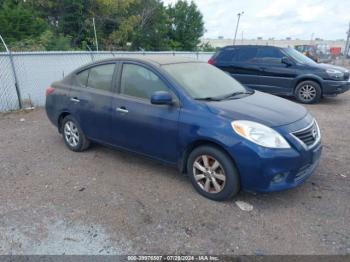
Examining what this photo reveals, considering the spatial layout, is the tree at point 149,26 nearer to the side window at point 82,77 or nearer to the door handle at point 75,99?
the side window at point 82,77

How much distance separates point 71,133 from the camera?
5.25m

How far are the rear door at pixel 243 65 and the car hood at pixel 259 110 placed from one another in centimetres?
572

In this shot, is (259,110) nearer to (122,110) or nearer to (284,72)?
(122,110)

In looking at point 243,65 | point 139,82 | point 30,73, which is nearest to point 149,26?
point 243,65

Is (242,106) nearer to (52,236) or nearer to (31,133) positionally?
(52,236)

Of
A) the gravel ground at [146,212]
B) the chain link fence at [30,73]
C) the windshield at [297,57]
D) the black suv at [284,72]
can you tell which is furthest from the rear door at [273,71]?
the gravel ground at [146,212]

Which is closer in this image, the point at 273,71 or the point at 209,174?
the point at 209,174

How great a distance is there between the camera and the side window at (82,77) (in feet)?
16.3

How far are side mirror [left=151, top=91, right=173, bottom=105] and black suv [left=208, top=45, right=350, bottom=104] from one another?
21.3 feet

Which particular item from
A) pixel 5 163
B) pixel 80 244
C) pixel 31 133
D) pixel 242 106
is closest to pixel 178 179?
pixel 242 106

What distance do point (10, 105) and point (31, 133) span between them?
253 centimetres

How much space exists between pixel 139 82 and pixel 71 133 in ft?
5.72

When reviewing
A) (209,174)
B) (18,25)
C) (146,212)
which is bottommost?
(146,212)

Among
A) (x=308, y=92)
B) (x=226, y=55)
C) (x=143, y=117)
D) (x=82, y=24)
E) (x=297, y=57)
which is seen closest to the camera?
(x=143, y=117)
